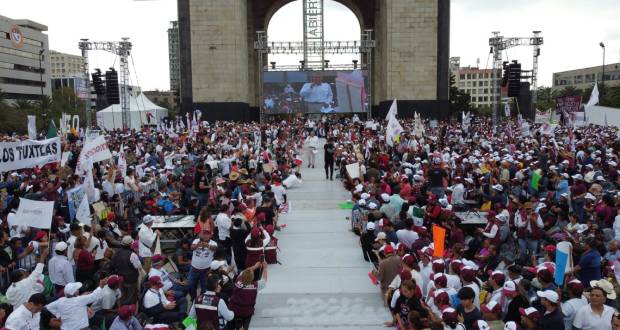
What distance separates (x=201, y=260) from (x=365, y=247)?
3.24 m

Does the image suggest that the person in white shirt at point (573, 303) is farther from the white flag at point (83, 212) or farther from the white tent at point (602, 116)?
the white tent at point (602, 116)

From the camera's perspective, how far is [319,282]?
9.12m

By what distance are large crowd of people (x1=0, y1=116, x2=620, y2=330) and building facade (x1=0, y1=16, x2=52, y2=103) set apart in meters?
78.7

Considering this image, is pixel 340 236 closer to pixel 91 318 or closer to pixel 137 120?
pixel 91 318

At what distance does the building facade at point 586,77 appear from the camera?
95.3 meters

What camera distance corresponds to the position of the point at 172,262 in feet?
31.5

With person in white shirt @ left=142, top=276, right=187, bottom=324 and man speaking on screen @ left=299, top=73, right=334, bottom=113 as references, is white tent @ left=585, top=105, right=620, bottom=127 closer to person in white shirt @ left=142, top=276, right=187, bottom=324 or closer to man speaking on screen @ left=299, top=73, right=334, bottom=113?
man speaking on screen @ left=299, top=73, right=334, bottom=113

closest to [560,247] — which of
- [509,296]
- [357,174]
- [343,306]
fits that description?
[509,296]

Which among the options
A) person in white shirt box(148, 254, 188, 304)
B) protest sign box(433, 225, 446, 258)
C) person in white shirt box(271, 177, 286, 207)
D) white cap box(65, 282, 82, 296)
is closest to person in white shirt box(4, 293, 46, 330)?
white cap box(65, 282, 82, 296)

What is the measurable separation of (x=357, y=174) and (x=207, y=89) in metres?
24.7

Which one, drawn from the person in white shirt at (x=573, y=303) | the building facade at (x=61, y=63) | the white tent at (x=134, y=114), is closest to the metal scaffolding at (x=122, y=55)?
the white tent at (x=134, y=114)

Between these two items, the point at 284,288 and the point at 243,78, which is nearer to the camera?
the point at 284,288

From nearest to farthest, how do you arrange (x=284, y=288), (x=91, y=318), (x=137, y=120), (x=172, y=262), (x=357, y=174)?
1. (x=91, y=318)
2. (x=284, y=288)
3. (x=172, y=262)
4. (x=357, y=174)
5. (x=137, y=120)

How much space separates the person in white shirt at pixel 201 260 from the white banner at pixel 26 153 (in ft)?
13.9
